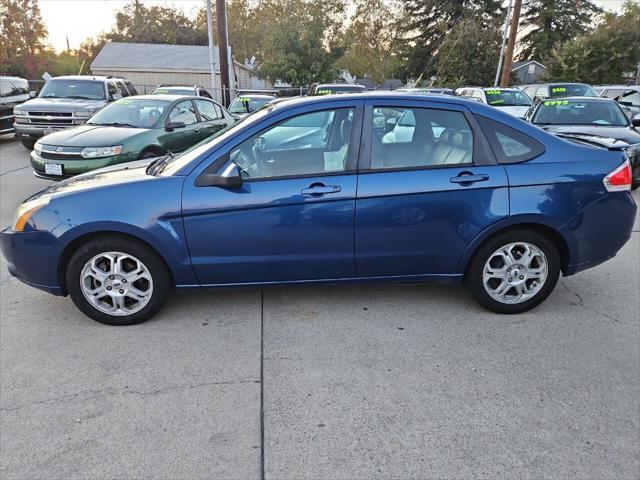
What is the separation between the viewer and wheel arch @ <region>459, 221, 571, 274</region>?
11.6 feet

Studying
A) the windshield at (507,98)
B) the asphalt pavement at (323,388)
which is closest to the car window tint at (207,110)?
the asphalt pavement at (323,388)

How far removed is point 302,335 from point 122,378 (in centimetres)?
121

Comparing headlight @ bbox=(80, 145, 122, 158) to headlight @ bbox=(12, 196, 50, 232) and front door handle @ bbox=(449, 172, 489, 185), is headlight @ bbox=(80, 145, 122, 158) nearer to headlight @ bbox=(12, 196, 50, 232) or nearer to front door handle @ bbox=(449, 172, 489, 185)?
headlight @ bbox=(12, 196, 50, 232)

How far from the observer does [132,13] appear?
5953 cm

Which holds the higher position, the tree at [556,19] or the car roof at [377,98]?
the tree at [556,19]

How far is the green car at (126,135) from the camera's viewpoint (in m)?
6.89

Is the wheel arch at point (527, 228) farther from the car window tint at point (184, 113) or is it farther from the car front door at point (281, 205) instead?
the car window tint at point (184, 113)

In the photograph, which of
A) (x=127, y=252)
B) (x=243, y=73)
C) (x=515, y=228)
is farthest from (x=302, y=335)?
(x=243, y=73)

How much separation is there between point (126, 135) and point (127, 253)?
15.2 ft

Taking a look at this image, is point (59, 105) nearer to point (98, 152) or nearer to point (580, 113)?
point (98, 152)

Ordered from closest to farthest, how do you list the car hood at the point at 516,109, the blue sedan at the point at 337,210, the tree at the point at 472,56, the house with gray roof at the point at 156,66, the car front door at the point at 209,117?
the blue sedan at the point at 337,210 → the car front door at the point at 209,117 → the car hood at the point at 516,109 → the tree at the point at 472,56 → the house with gray roof at the point at 156,66

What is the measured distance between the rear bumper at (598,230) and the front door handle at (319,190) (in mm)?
1763

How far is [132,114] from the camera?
8242 millimetres

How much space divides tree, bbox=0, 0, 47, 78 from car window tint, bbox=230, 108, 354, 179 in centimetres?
4618
